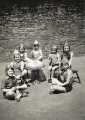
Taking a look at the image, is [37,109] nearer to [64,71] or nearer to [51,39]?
[64,71]

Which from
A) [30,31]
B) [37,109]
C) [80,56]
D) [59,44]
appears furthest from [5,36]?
[37,109]

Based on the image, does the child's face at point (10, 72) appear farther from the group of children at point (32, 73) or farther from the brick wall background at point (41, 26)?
the brick wall background at point (41, 26)

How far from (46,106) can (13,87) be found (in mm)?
671

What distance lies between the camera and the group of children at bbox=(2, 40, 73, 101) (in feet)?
19.6

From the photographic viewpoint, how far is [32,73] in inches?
254

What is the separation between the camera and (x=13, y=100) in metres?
5.88

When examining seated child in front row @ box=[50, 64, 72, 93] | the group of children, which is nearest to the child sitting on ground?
the group of children

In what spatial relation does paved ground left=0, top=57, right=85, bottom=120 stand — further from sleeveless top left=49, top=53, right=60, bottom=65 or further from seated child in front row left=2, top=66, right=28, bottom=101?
sleeveless top left=49, top=53, right=60, bottom=65

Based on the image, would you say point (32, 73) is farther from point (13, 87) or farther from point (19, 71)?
point (13, 87)

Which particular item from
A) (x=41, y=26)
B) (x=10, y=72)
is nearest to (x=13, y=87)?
(x=10, y=72)

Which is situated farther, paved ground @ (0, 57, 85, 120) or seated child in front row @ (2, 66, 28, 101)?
seated child in front row @ (2, 66, 28, 101)

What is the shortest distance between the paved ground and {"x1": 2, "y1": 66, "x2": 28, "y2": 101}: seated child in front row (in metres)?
0.10

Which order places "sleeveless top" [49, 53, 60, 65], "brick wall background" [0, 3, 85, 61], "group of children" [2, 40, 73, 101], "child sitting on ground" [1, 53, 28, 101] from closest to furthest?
1. "group of children" [2, 40, 73, 101]
2. "child sitting on ground" [1, 53, 28, 101]
3. "sleeveless top" [49, 53, 60, 65]
4. "brick wall background" [0, 3, 85, 61]

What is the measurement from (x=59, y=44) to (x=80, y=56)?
1.72 ft
